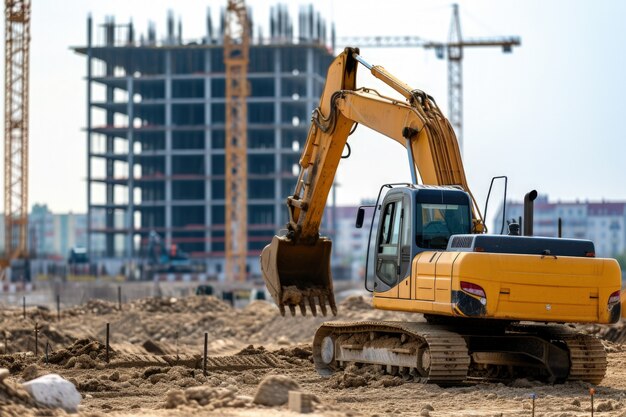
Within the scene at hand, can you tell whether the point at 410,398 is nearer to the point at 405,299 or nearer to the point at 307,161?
the point at 405,299

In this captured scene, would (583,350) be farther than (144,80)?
No

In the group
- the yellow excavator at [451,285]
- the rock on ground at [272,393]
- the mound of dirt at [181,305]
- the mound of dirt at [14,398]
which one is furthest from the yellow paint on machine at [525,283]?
the mound of dirt at [181,305]

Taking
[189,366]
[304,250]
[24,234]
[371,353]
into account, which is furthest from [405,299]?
[24,234]

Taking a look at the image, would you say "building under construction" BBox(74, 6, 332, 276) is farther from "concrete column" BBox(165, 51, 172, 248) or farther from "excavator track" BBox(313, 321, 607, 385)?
"excavator track" BBox(313, 321, 607, 385)

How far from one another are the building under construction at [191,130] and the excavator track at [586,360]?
4104 inches

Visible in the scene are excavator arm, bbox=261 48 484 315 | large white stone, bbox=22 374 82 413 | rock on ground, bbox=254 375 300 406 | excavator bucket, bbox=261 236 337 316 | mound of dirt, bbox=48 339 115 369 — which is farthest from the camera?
excavator bucket, bbox=261 236 337 316

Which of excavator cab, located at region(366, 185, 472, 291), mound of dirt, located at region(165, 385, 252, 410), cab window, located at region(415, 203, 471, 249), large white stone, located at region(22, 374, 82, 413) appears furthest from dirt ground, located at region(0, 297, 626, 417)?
cab window, located at region(415, 203, 471, 249)

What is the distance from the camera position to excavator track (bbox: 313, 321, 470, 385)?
1611cm

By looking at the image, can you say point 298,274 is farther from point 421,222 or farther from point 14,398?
point 14,398

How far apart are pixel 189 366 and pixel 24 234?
7785 centimetres

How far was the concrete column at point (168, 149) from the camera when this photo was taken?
12325 cm

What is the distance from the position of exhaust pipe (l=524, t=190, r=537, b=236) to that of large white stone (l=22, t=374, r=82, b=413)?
6830mm

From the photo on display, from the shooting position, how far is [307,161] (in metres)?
20.8

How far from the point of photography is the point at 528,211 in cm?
1678
